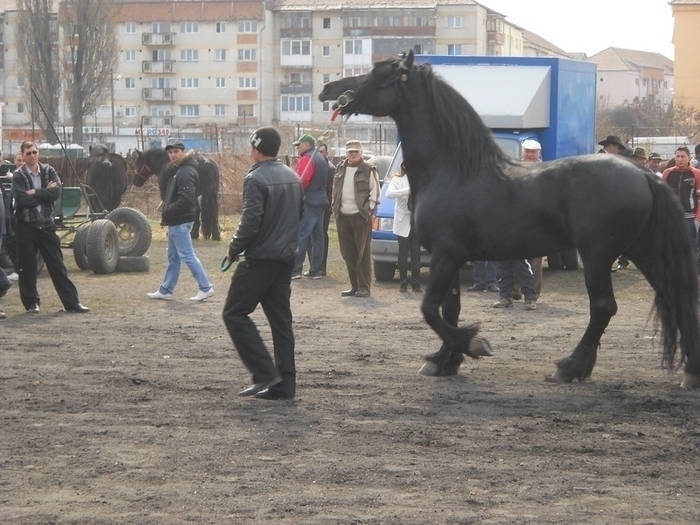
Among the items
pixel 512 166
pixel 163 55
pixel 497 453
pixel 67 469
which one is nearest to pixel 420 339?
pixel 512 166

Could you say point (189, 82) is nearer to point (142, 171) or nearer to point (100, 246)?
point (142, 171)

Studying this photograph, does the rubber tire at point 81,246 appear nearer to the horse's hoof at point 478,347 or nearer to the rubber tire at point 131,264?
the rubber tire at point 131,264

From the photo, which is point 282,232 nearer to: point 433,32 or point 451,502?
point 451,502

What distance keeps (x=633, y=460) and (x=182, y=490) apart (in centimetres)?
238

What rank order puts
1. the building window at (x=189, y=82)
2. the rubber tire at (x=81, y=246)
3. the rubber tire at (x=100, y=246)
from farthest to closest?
the building window at (x=189, y=82) → the rubber tire at (x=81, y=246) → the rubber tire at (x=100, y=246)

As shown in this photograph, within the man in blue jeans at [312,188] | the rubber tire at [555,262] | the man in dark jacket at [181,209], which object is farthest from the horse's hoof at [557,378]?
the rubber tire at [555,262]

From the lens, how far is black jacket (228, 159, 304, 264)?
300 inches

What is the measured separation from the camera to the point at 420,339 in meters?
10.7

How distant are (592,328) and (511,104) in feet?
26.3

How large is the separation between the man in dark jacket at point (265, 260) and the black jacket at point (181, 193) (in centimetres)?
550

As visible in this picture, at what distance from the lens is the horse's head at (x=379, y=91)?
345 inches

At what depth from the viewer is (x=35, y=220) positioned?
40.0 feet

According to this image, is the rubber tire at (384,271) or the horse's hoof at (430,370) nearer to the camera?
the horse's hoof at (430,370)

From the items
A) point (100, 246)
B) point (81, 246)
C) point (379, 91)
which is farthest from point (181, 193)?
point (379, 91)
